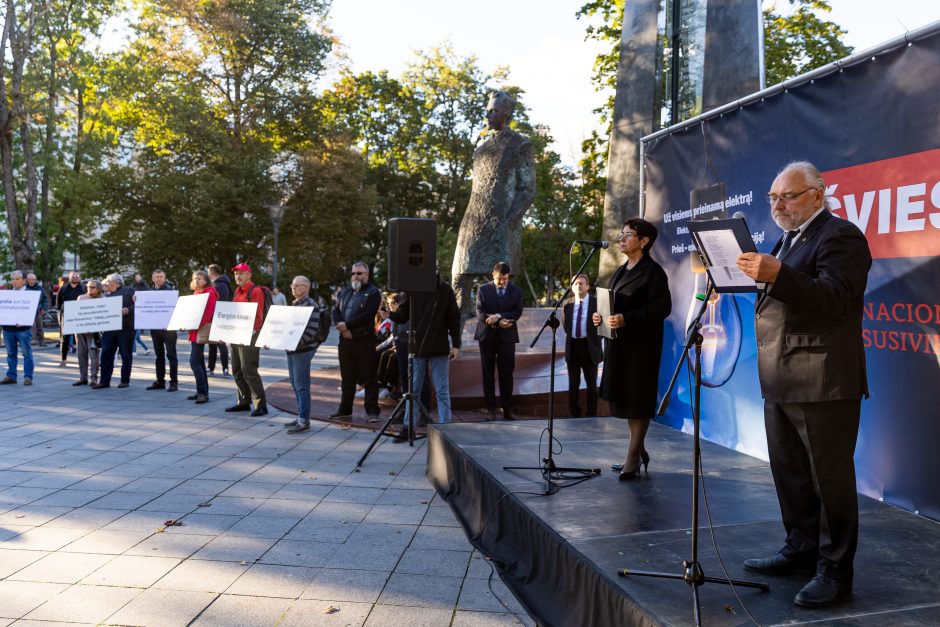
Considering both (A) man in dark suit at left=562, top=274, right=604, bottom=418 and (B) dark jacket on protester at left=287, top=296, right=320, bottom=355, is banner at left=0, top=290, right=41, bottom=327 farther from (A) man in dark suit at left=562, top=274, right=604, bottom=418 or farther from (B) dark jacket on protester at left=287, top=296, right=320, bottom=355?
(A) man in dark suit at left=562, top=274, right=604, bottom=418

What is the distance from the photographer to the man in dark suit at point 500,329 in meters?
9.30

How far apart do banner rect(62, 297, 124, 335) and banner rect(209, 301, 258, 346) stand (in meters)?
3.22

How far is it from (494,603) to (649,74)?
7502mm

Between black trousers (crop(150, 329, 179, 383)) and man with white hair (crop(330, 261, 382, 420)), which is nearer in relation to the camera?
man with white hair (crop(330, 261, 382, 420))

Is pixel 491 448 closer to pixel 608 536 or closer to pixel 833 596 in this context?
pixel 608 536

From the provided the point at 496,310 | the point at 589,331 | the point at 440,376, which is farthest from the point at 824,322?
the point at 496,310

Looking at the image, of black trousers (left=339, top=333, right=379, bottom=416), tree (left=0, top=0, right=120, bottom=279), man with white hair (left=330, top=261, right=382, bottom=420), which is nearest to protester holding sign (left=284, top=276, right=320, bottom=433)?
man with white hair (left=330, top=261, right=382, bottom=420)

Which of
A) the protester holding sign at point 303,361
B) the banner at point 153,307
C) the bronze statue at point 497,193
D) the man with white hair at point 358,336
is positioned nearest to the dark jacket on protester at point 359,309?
the man with white hair at point 358,336

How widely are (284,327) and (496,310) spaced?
2.68 meters

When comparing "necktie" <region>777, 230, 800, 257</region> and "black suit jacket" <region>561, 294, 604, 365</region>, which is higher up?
"necktie" <region>777, 230, 800, 257</region>

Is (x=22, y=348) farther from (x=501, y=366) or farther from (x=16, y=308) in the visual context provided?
(x=501, y=366)

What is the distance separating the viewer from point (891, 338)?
15.4 ft

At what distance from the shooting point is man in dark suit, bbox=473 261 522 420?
930cm

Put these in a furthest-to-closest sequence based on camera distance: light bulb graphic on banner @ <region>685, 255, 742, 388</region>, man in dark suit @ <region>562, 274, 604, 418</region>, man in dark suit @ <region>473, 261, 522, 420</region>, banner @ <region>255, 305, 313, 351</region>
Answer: man in dark suit @ <region>473, 261, 522, 420</region> → man in dark suit @ <region>562, 274, 604, 418</region> → banner @ <region>255, 305, 313, 351</region> → light bulb graphic on banner @ <region>685, 255, 742, 388</region>
